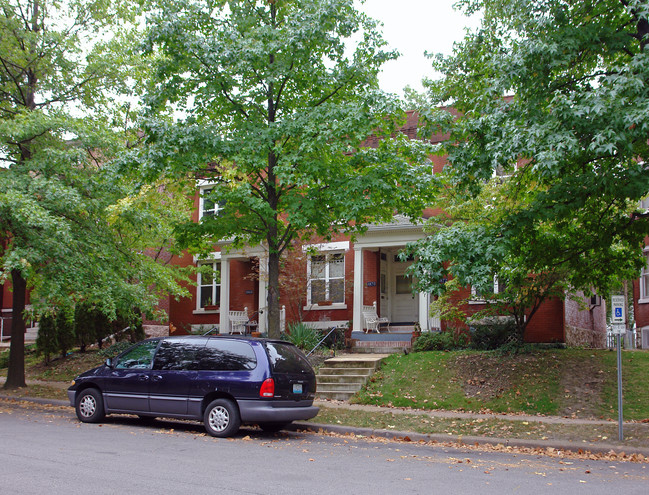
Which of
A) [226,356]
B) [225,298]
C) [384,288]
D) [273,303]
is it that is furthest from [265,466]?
[225,298]

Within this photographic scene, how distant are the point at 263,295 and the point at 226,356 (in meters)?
13.5

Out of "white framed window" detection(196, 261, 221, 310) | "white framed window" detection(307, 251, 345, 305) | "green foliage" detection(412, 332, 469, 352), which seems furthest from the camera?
"white framed window" detection(196, 261, 221, 310)

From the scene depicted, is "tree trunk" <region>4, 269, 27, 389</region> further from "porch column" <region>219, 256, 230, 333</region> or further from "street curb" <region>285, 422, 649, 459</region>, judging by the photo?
"street curb" <region>285, 422, 649, 459</region>

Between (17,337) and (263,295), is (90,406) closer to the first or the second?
(17,337)

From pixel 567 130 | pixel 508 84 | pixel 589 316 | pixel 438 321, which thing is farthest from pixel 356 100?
pixel 589 316

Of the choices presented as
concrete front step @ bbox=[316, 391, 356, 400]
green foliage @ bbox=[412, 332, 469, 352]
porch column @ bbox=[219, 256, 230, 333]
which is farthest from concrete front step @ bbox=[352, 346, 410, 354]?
porch column @ bbox=[219, 256, 230, 333]

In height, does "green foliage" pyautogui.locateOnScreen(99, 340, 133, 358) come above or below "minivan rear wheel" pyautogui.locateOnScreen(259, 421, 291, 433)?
above

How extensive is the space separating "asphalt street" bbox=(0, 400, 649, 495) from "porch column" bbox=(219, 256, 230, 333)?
1322cm

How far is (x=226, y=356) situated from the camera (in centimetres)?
1103

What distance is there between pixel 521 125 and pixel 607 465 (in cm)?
526

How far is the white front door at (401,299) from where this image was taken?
23719 millimetres

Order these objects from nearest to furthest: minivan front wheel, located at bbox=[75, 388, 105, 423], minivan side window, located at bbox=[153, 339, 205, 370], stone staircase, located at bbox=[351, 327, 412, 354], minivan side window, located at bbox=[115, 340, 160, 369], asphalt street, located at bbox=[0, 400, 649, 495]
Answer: asphalt street, located at bbox=[0, 400, 649, 495] → minivan side window, located at bbox=[153, 339, 205, 370] → minivan side window, located at bbox=[115, 340, 160, 369] → minivan front wheel, located at bbox=[75, 388, 105, 423] → stone staircase, located at bbox=[351, 327, 412, 354]

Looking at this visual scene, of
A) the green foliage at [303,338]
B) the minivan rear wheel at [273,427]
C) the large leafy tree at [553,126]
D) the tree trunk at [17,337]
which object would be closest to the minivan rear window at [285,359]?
the minivan rear wheel at [273,427]

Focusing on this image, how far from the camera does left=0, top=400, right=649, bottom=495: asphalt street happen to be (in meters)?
6.80
